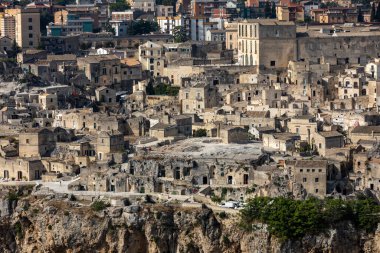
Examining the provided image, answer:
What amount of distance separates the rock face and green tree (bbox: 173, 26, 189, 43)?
1183 inches

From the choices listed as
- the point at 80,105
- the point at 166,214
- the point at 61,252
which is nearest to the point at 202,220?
the point at 166,214

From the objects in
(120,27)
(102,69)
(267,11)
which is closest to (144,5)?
(267,11)

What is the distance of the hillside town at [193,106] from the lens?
50688 millimetres

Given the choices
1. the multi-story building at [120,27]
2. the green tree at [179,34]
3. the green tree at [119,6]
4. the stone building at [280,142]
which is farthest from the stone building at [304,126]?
the green tree at [119,6]

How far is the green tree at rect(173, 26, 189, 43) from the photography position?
3170 inches

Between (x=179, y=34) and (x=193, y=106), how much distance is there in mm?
21411

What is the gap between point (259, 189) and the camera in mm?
49375

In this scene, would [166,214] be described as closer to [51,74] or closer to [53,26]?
[51,74]

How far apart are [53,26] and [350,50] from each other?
19.3 m

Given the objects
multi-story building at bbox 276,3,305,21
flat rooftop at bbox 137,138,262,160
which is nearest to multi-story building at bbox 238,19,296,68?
multi-story building at bbox 276,3,305,21

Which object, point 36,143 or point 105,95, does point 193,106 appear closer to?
point 105,95

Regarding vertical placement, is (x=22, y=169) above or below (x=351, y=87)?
below

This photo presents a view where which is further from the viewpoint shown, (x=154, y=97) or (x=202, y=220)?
(x=154, y=97)

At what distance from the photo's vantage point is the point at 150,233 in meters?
49.0
